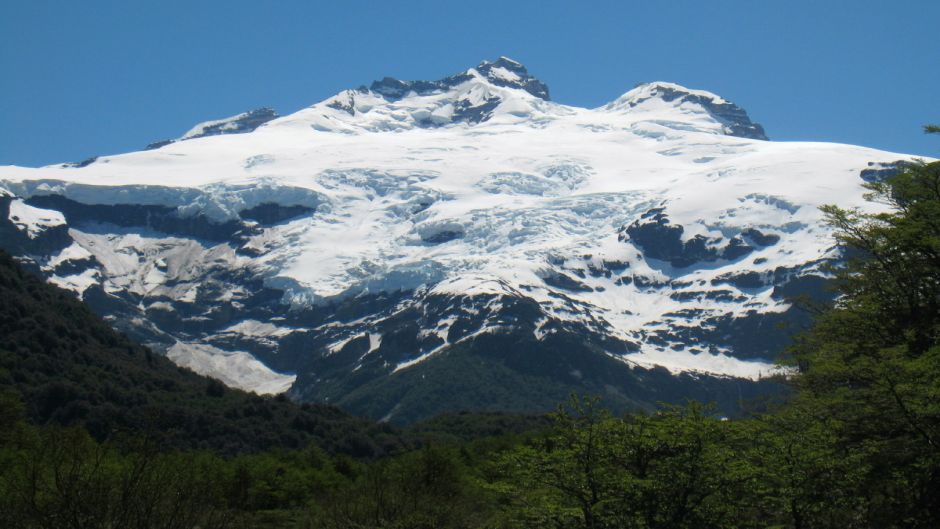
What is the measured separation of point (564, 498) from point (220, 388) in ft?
464

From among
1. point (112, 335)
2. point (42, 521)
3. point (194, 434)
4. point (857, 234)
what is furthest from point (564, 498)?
point (112, 335)

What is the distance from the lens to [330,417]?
172 meters

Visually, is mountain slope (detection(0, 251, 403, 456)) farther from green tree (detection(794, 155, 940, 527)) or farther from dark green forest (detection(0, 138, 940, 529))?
green tree (detection(794, 155, 940, 527))

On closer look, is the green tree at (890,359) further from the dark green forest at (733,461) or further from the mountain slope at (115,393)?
the mountain slope at (115,393)

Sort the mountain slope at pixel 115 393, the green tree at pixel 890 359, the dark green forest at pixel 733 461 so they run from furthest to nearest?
the mountain slope at pixel 115 393
the green tree at pixel 890 359
the dark green forest at pixel 733 461

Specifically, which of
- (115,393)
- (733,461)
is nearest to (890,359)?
(733,461)

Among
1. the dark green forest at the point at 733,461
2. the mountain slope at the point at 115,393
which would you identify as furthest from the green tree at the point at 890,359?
the mountain slope at the point at 115,393

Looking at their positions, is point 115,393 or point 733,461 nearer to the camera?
point 733,461

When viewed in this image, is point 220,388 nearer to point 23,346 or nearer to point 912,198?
point 23,346

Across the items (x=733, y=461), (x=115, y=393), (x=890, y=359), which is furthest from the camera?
(x=115, y=393)

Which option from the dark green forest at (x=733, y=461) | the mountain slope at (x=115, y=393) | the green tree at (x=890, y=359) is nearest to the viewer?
the dark green forest at (x=733, y=461)

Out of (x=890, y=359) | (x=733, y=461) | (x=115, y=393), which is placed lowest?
(x=115, y=393)

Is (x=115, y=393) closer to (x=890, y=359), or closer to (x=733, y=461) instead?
(x=733, y=461)

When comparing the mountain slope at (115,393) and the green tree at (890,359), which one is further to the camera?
the mountain slope at (115,393)
